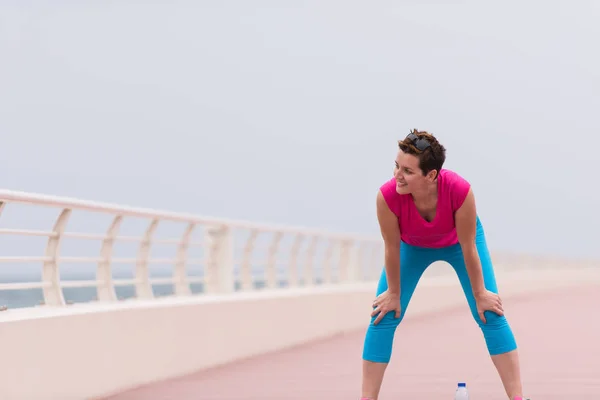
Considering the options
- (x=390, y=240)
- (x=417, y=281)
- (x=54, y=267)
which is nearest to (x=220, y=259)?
(x=54, y=267)

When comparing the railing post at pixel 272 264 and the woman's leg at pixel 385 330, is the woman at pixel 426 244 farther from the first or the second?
the railing post at pixel 272 264

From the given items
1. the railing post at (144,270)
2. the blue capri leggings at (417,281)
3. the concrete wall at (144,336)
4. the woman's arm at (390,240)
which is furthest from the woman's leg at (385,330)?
the railing post at (144,270)

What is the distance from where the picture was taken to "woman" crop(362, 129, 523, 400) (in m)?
6.68

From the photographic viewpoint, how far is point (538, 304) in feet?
87.9

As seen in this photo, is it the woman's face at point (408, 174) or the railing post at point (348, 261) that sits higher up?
the woman's face at point (408, 174)

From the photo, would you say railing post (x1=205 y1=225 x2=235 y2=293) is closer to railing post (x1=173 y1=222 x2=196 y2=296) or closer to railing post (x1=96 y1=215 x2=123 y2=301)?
railing post (x1=173 y1=222 x2=196 y2=296)

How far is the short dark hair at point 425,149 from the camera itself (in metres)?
6.62

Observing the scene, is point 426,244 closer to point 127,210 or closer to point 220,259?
point 127,210

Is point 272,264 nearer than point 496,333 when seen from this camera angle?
No

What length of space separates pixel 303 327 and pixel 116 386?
→ 6.10 m

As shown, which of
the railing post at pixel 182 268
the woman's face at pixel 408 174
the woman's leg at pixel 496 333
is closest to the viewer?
the woman's face at pixel 408 174

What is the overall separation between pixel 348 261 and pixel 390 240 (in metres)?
14.1

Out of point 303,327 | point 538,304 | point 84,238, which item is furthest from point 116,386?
point 538,304

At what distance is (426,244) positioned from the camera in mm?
7145
